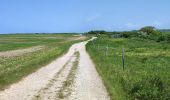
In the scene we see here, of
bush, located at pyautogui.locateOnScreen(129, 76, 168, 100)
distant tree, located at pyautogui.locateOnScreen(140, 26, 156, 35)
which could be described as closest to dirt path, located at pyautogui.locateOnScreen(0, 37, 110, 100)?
bush, located at pyautogui.locateOnScreen(129, 76, 168, 100)

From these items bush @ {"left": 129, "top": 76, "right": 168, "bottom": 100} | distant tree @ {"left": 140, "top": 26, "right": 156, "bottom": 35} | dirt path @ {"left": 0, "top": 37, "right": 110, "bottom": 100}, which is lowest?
distant tree @ {"left": 140, "top": 26, "right": 156, "bottom": 35}

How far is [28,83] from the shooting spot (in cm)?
2019

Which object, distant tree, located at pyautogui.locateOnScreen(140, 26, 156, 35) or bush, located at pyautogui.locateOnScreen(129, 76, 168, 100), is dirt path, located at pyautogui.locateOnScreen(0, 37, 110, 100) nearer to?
bush, located at pyautogui.locateOnScreen(129, 76, 168, 100)

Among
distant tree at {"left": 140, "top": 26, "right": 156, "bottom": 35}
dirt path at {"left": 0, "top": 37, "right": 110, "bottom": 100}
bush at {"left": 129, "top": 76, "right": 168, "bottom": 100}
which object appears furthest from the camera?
distant tree at {"left": 140, "top": 26, "right": 156, "bottom": 35}

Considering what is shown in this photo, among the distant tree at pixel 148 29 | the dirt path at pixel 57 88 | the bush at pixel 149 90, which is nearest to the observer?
the bush at pixel 149 90

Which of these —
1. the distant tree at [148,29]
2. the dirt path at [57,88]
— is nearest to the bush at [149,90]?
the dirt path at [57,88]

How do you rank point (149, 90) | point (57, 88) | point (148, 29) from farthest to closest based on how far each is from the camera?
point (148, 29) < point (57, 88) < point (149, 90)

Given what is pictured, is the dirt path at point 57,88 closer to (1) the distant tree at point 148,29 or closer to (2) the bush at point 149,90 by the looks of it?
(2) the bush at point 149,90

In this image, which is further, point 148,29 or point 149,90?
point 148,29

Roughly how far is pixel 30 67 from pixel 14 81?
6997 millimetres

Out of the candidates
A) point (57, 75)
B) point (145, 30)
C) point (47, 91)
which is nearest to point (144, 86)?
point (47, 91)

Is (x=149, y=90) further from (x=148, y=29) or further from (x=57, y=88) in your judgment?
(x=148, y=29)

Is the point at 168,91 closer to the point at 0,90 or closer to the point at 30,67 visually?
the point at 0,90

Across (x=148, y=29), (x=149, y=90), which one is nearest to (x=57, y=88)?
(x=149, y=90)
